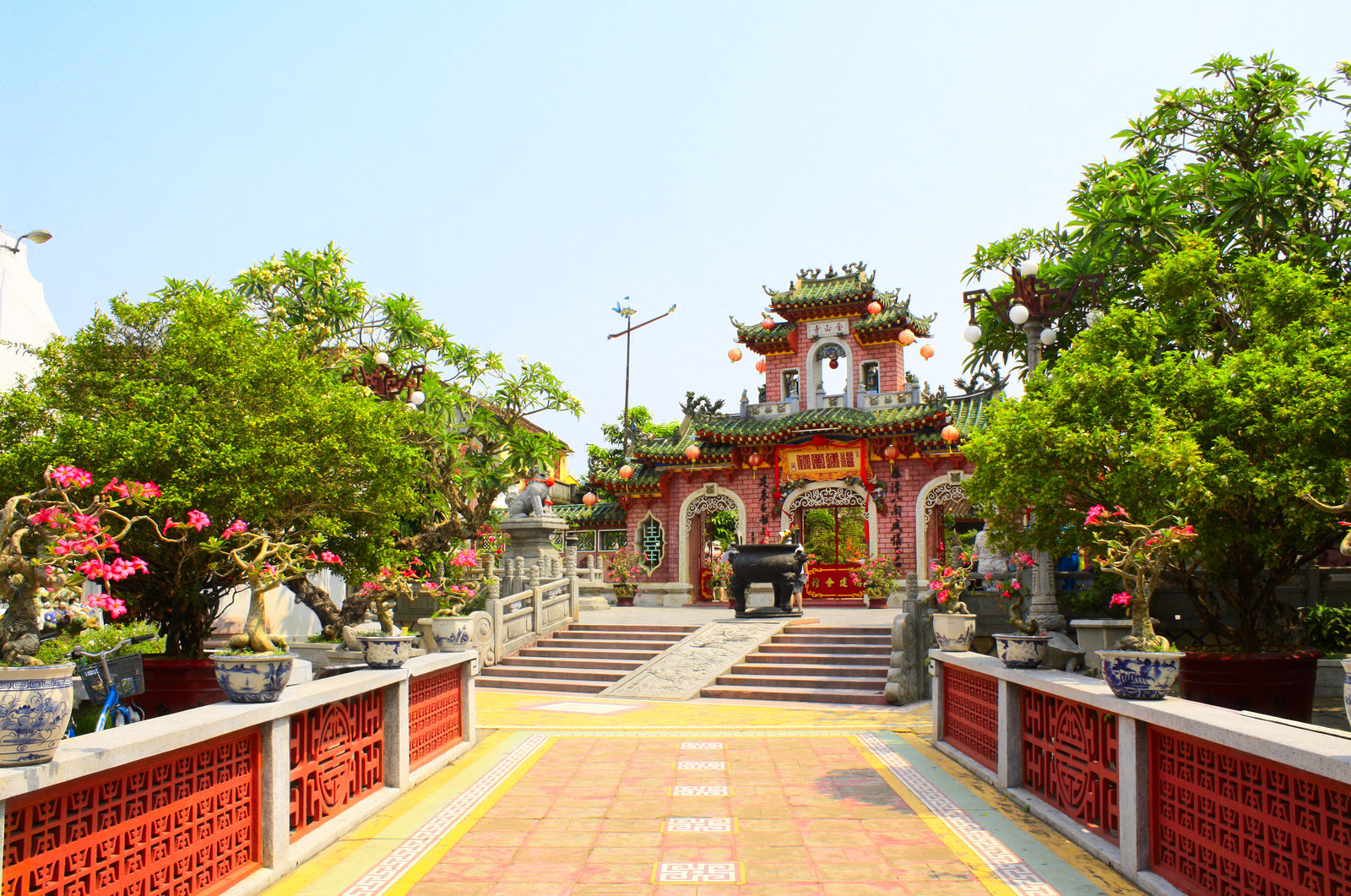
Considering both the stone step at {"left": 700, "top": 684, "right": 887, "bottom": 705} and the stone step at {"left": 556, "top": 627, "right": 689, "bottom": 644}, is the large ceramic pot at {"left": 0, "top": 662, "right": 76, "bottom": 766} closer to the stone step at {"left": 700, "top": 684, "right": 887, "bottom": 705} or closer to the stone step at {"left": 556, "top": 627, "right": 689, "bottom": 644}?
the stone step at {"left": 700, "top": 684, "right": 887, "bottom": 705}

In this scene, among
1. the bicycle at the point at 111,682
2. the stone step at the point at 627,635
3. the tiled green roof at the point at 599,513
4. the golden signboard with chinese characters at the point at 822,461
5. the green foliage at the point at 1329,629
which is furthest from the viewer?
the tiled green roof at the point at 599,513

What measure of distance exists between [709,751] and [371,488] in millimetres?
4705

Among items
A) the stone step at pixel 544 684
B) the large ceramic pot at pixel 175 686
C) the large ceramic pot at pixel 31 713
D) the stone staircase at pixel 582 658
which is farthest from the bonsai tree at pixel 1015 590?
Result: the large ceramic pot at pixel 175 686

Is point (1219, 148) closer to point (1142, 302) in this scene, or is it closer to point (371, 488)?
point (1142, 302)

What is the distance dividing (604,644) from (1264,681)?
8.77 metres

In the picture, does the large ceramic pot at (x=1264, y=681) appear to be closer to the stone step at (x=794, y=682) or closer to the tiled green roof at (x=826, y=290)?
the stone step at (x=794, y=682)

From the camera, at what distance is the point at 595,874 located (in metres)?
4.31

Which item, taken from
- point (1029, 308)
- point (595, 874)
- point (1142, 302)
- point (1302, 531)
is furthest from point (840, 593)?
point (595, 874)

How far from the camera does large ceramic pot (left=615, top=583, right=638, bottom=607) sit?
21.5 metres

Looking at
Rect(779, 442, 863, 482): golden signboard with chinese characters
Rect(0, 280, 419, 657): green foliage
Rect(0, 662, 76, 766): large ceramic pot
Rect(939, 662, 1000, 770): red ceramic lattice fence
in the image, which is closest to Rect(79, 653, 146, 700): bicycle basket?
Rect(0, 280, 419, 657): green foliage

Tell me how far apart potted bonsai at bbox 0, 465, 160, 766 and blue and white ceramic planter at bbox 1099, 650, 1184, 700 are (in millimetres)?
4240

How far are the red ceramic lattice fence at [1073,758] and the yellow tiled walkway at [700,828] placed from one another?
8.9 inches

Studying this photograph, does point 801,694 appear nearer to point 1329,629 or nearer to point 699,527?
point 1329,629

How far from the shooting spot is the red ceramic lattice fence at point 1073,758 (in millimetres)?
4594
